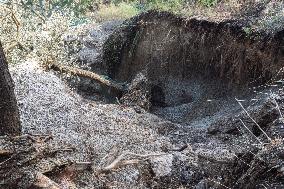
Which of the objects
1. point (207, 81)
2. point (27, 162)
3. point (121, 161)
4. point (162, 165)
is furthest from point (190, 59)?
point (27, 162)

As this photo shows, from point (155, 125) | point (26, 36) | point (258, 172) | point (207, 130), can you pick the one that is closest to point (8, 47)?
point (26, 36)

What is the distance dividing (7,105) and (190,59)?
4536mm

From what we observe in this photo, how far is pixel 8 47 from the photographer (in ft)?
28.2

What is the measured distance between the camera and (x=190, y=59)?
325 inches

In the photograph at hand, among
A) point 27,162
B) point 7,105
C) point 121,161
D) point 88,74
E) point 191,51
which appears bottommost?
point 88,74

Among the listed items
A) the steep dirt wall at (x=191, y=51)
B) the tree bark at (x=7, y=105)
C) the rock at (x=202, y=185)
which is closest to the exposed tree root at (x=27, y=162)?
the tree bark at (x=7, y=105)

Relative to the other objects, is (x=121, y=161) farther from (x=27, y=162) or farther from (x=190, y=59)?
(x=190, y=59)

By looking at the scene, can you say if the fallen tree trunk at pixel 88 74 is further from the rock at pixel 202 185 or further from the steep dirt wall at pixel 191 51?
the rock at pixel 202 185

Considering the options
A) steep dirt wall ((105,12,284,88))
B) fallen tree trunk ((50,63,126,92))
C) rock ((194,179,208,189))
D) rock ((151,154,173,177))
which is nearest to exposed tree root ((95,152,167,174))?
rock ((151,154,173,177))

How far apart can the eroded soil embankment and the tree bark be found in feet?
11.7

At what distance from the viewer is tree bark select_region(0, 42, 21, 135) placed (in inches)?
169

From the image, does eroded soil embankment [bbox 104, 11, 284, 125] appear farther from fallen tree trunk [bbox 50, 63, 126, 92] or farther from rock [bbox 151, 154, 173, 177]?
rock [bbox 151, 154, 173, 177]

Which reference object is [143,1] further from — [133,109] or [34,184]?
[34,184]

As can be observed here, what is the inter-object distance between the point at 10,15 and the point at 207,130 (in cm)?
532
